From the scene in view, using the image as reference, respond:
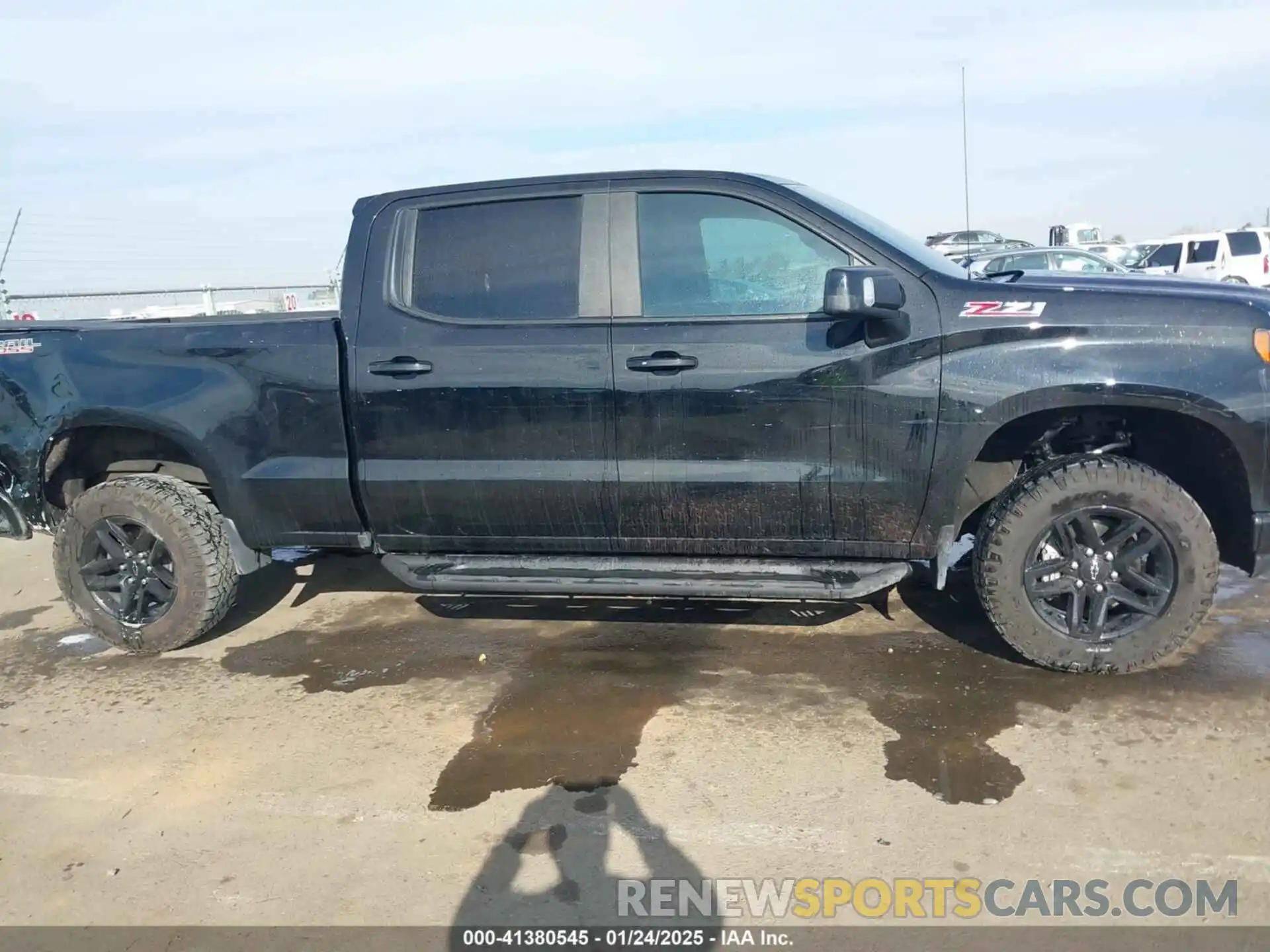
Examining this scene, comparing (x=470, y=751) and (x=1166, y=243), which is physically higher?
(x=1166, y=243)

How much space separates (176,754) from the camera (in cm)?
346

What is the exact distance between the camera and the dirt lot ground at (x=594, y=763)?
8.70 ft

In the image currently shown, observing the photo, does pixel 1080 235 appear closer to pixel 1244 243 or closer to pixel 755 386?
pixel 1244 243

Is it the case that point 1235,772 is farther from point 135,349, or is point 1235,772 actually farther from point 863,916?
point 135,349

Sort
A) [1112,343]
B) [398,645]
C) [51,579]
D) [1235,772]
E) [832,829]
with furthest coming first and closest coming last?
[51,579], [398,645], [1112,343], [1235,772], [832,829]

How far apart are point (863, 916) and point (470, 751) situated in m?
1.50

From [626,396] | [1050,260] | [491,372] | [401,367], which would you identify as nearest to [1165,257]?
[1050,260]

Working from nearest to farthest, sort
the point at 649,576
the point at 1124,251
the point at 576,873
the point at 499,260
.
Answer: the point at 576,873, the point at 649,576, the point at 499,260, the point at 1124,251

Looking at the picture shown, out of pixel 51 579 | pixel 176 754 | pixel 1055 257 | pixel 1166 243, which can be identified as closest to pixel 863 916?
pixel 176 754

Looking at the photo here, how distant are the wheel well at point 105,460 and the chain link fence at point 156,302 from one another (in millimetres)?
4461

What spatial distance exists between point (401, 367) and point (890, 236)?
205 cm

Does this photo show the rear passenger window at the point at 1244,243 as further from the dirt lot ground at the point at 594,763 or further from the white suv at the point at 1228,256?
the dirt lot ground at the point at 594,763

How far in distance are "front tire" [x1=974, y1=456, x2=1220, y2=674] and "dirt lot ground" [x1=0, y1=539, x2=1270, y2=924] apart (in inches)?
6.6

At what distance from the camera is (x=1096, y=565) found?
3.60m
